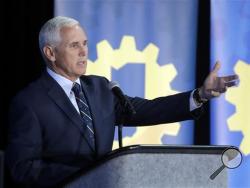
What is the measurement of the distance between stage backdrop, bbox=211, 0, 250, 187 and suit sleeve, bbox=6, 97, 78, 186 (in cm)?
158

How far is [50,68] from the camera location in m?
2.22

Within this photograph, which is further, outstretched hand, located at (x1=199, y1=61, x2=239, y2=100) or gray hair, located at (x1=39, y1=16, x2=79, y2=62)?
gray hair, located at (x1=39, y1=16, x2=79, y2=62)

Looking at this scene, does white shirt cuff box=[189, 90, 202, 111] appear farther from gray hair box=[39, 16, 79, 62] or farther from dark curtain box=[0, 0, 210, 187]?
dark curtain box=[0, 0, 210, 187]

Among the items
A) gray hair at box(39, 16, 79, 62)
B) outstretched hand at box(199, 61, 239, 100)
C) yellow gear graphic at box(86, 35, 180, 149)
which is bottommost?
yellow gear graphic at box(86, 35, 180, 149)

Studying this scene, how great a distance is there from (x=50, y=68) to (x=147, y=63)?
4.21 ft

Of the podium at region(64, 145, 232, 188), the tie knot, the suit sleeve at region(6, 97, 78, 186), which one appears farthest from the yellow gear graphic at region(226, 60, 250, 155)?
the podium at region(64, 145, 232, 188)

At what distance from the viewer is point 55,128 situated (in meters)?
2.06

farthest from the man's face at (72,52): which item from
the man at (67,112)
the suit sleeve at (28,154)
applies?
the suit sleeve at (28,154)

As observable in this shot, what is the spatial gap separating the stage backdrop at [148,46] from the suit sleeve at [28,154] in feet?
4.60

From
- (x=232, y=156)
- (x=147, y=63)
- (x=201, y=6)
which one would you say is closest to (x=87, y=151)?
(x=232, y=156)

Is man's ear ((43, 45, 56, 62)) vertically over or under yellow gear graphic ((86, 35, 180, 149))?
over

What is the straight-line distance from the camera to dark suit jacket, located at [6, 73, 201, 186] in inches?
74.5

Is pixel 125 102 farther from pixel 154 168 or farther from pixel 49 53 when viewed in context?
pixel 49 53

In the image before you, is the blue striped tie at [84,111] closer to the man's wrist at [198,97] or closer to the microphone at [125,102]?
the microphone at [125,102]
